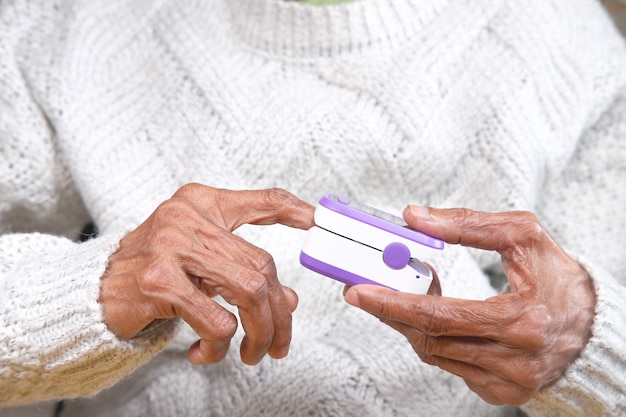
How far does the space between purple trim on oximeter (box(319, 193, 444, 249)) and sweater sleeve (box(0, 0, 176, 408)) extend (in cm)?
20

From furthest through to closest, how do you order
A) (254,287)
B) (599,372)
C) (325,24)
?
(325,24) → (599,372) → (254,287)

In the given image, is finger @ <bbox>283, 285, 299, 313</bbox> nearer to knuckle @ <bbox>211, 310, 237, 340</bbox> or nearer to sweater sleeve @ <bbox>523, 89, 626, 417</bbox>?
knuckle @ <bbox>211, 310, 237, 340</bbox>

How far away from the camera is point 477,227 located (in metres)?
0.62

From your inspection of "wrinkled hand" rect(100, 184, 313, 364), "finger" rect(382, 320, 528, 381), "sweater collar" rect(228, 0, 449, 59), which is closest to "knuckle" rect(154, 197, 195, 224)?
"wrinkled hand" rect(100, 184, 313, 364)

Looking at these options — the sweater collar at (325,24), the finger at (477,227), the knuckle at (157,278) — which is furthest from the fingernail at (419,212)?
the sweater collar at (325,24)

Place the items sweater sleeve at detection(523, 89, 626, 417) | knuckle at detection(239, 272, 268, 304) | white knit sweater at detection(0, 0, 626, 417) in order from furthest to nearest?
white knit sweater at detection(0, 0, 626, 417)
sweater sleeve at detection(523, 89, 626, 417)
knuckle at detection(239, 272, 268, 304)

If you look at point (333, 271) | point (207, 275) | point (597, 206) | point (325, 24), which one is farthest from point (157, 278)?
point (597, 206)

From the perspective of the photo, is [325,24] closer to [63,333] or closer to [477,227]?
[477,227]

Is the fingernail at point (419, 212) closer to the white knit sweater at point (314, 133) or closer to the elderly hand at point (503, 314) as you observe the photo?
the elderly hand at point (503, 314)

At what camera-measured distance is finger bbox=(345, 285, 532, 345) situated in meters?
0.57

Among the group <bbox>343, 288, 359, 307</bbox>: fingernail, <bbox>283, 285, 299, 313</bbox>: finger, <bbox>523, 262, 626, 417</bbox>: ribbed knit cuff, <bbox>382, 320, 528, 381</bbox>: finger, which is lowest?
<bbox>523, 262, 626, 417</bbox>: ribbed knit cuff

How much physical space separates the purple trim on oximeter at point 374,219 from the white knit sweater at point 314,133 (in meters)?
0.25

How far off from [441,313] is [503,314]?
2.3 inches

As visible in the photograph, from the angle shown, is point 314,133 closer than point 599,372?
No
